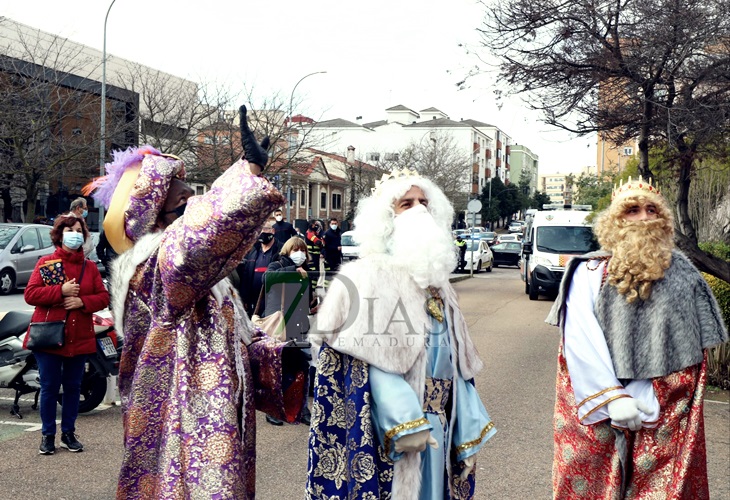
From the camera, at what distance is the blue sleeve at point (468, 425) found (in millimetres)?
3139

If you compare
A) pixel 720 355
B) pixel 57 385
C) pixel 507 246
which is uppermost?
pixel 57 385

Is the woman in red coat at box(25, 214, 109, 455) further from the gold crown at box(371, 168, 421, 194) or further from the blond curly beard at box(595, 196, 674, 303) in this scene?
the blond curly beard at box(595, 196, 674, 303)

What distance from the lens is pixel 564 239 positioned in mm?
19906

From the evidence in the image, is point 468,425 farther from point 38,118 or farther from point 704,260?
point 38,118

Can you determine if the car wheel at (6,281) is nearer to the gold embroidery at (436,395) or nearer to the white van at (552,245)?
the white van at (552,245)

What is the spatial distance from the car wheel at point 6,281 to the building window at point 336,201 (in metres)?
48.0

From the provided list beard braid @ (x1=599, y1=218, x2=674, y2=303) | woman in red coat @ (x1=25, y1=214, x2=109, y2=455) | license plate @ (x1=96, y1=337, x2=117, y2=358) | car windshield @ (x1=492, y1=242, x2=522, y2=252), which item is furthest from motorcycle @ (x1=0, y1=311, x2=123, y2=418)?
car windshield @ (x1=492, y1=242, x2=522, y2=252)

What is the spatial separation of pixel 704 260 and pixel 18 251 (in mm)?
15240

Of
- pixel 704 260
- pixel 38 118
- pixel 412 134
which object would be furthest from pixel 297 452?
pixel 412 134

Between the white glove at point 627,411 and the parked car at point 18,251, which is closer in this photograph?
the white glove at point 627,411

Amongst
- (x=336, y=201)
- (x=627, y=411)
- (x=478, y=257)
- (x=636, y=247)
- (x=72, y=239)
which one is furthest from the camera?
(x=336, y=201)

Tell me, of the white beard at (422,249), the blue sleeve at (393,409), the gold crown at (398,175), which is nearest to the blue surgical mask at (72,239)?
the gold crown at (398,175)

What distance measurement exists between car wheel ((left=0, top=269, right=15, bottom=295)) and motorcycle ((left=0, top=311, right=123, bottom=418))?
11.4 m

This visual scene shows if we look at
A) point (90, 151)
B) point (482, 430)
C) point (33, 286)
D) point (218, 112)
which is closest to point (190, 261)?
point (482, 430)
